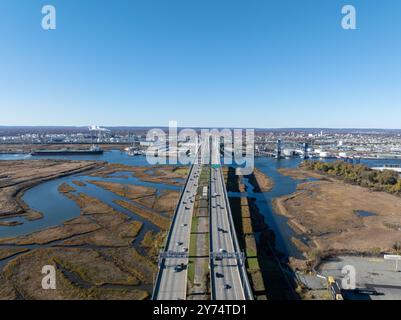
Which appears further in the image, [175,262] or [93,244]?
[93,244]

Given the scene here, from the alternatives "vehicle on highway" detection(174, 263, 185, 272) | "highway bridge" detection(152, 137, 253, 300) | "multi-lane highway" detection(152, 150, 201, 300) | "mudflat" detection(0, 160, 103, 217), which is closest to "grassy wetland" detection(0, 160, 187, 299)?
"mudflat" detection(0, 160, 103, 217)

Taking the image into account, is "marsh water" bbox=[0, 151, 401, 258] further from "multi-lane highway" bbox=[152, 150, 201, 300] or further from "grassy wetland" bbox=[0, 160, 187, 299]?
"multi-lane highway" bbox=[152, 150, 201, 300]

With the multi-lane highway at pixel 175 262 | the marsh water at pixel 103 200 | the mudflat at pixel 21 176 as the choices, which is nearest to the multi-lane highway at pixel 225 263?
the multi-lane highway at pixel 175 262

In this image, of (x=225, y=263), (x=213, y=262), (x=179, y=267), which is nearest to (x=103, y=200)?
(x=179, y=267)

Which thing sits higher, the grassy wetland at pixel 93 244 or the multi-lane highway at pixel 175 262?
the multi-lane highway at pixel 175 262

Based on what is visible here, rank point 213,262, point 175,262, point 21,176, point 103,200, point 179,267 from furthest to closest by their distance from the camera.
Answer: point 21,176 < point 103,200 < point 175,262 < point 213,262 < point 179,267

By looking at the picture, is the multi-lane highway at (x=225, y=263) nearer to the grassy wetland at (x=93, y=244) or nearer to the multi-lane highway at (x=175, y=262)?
the multi-lane highway at (x=175, y=262)

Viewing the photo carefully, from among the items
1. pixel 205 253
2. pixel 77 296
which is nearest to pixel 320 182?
pixel 205 253

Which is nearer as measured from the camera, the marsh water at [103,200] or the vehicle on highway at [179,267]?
the vehicle on highway at [179,267]

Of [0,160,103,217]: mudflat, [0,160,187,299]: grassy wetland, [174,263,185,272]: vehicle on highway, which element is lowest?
[0,160,187,299]: grassy wetland

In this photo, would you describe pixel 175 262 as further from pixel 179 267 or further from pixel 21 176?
pixel 21 176
